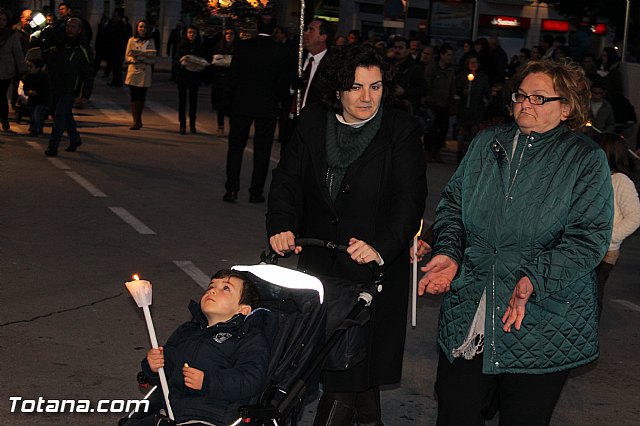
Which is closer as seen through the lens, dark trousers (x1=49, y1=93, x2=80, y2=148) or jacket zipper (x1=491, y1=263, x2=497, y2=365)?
jacket zipper (x1=491, y1=263, x2=497, y2=365)

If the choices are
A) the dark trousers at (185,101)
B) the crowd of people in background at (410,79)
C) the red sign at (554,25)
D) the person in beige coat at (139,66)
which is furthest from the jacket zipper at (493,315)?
the red sign at (554,25)

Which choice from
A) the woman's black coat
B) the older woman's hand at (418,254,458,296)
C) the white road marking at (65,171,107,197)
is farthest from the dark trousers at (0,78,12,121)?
the older woman's hand at (418,254,458,296)

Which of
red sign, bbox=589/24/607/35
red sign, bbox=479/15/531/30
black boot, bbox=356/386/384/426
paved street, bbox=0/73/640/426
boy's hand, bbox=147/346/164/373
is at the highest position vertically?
red sign, bbox=479/15/531/30

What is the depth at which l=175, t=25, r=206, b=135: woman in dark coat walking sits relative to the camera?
21.6 meters

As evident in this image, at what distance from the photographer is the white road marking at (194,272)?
32.4 ft

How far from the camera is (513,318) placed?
15.4 ft

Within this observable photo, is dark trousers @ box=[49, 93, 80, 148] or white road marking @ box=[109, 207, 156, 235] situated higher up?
dark trousers @ box=[49, 93, 80, 148]

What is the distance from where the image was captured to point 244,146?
1414 centimetres

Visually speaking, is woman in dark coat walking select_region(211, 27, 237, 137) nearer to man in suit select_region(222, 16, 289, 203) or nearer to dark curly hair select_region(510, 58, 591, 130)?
man in suit select_region(222, 16, 289, 203)

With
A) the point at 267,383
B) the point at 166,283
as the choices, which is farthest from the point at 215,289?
the point at 166,283

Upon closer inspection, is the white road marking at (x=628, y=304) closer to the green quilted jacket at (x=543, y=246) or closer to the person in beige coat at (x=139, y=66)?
the green quilted jacket at (x=543, y=246)

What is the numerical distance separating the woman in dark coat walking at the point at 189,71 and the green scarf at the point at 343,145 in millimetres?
16042

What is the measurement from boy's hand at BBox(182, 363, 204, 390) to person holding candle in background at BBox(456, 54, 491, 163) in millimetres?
16321

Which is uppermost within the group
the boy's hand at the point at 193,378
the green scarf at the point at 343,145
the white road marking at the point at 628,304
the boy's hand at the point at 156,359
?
the green scarf at the point at 343,145
